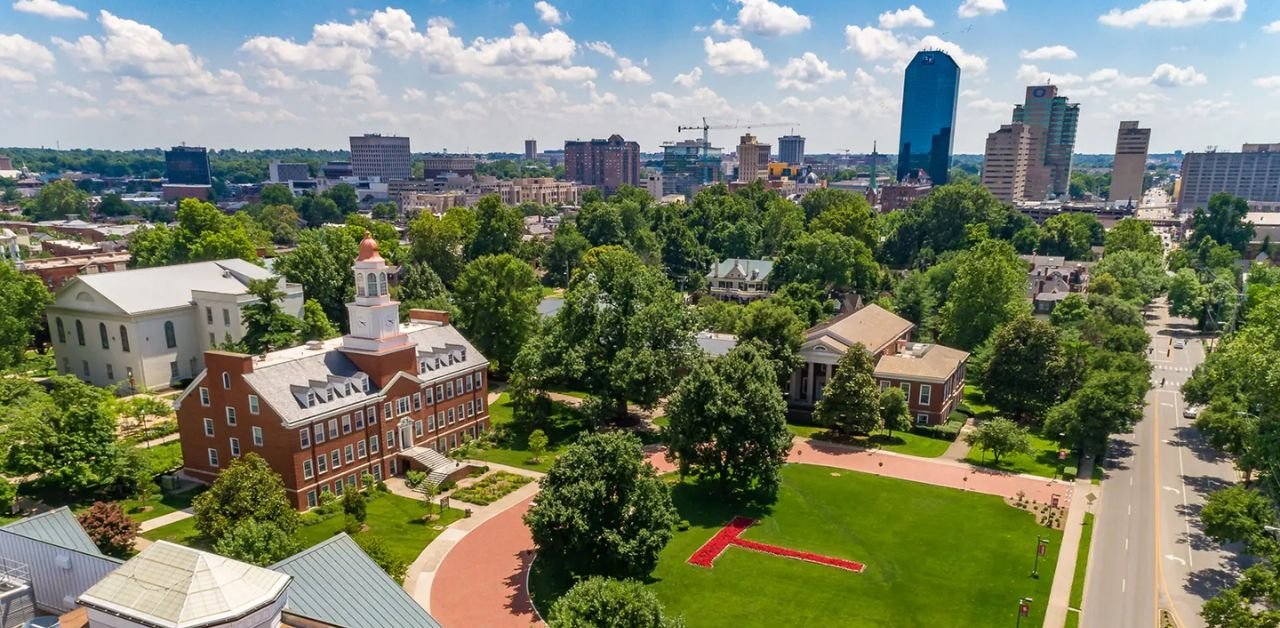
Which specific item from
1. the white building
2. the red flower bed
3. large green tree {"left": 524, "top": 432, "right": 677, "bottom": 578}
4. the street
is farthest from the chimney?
the street

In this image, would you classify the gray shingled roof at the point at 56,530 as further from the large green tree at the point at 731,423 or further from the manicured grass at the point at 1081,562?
the manicured grass at the point at 1081,562

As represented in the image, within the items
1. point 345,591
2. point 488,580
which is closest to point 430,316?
point 488,580

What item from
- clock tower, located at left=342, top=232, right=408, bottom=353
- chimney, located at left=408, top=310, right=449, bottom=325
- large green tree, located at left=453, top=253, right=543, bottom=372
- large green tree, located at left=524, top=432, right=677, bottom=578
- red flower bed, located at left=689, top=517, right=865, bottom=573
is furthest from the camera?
large green tree, located at left=453, top=253, right=543, bottom=372

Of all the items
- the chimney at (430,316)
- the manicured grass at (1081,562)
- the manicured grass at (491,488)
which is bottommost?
the manicured grass at (491,488)

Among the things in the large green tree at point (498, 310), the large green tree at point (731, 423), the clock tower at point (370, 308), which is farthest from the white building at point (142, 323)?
the large green tree at point (731, 423)

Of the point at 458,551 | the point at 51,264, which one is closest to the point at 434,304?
the point at 458,551

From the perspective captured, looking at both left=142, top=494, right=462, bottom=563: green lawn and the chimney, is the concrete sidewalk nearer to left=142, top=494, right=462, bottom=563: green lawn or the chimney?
left=142, top=494, right=462, bottom=563: green lawn
